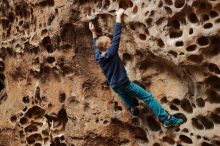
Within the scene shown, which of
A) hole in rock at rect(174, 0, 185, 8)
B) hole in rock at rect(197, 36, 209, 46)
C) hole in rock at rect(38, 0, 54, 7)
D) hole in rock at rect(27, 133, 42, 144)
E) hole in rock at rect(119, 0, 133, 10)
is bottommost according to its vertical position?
hole in rock at rect(27, 133, 42, 144)

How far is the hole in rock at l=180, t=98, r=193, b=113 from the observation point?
3779 mm

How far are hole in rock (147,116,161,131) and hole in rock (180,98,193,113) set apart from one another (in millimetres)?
341

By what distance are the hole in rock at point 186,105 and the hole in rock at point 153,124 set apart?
1.12ft

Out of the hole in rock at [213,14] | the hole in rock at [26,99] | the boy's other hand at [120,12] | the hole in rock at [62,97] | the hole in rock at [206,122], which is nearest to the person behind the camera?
the hole in rock at [213,14]

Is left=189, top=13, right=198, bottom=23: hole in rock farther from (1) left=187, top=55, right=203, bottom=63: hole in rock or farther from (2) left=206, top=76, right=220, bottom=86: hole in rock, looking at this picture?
(2) left=206, top=76, right=220, bottom=86: hole in rock

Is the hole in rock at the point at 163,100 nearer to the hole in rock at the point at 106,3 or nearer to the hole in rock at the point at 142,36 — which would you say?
the hole in rock at the point at 142,36

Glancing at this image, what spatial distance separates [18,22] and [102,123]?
1.54m

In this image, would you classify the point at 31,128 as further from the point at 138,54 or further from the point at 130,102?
the point at 138,54

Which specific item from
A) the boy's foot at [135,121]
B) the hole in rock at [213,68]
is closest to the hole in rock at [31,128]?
the boy's foot at [135,121]

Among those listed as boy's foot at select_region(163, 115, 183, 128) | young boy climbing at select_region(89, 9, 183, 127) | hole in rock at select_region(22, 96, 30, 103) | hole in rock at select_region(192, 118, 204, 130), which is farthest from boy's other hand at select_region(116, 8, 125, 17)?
hole in rock at select_region(22, 96, 30, 103)

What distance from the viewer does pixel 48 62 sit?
4.73 meters

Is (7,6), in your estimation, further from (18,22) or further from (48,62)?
(48,62)

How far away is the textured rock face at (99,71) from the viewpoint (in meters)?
3.61

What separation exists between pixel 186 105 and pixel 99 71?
101 centimetres
